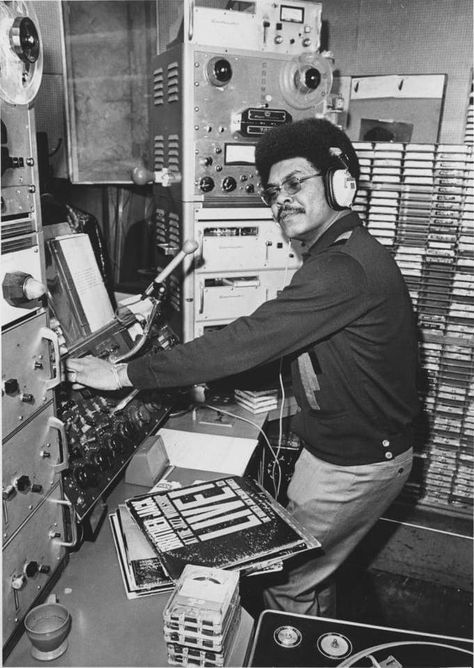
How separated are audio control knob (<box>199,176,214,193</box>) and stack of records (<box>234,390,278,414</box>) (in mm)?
879

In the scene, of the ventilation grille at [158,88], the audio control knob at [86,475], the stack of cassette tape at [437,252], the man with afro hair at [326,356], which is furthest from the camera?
the stack of cassette tape at [437,252]

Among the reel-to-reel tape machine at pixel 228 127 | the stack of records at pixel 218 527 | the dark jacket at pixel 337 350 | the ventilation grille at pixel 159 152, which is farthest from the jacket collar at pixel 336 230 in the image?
→ the ventilation grille at pixel 159 152

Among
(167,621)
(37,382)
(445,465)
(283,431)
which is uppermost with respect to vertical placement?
(37,382)

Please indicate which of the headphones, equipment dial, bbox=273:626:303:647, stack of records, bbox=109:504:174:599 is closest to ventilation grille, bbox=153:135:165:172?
the headphones

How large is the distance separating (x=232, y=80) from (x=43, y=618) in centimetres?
192

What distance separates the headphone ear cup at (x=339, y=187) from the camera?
181 cm

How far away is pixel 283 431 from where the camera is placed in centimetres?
253

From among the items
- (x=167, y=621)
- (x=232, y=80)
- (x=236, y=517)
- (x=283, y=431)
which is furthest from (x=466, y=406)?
(x=167, y=621)

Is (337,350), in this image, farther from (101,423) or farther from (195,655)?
(195,655)

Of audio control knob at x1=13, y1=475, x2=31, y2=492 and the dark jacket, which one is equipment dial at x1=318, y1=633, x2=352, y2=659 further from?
audio control knob at x1=13, y1=475, x2=31, y2=492

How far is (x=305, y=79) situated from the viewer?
2.26m

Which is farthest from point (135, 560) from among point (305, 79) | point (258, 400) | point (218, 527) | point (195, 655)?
point (305, 79)

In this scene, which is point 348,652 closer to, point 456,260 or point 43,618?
point 43,618

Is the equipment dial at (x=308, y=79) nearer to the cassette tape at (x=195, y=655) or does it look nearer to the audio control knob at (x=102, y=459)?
the audio control knob at (x=102, y=459)
